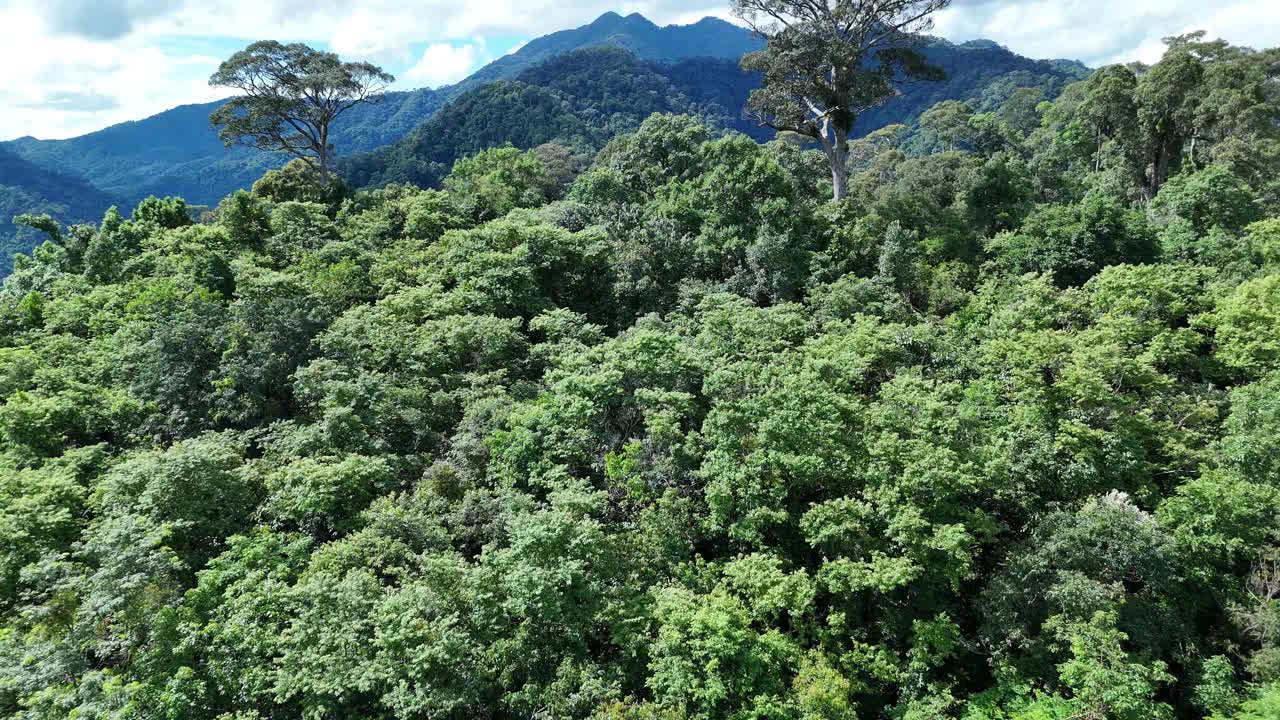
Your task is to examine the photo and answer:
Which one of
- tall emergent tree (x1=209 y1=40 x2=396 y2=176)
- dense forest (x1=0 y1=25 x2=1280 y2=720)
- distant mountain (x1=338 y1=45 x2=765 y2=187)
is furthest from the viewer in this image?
distant mountain (x1=338 y1=45 x2=765 y2=187)

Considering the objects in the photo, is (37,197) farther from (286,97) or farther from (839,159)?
(839,159)

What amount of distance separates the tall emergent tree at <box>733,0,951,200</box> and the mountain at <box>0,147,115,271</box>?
163 metres

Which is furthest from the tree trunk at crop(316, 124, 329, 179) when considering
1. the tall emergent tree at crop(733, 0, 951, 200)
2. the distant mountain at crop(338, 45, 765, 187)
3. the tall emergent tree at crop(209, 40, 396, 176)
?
the distant mountain at crop(338, 45, 765, 187)

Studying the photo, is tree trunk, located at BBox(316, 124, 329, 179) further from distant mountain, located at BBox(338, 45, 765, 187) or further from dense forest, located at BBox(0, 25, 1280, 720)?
distant mountain, located at BBox(338, 45, 765, 187)

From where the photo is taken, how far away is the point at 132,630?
1334 cm

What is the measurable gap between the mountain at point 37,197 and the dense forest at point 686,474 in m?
154

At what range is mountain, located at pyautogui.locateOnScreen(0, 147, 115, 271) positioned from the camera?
142 m

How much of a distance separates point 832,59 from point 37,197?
19451 cm

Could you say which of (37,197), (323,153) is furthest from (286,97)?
(37,197)

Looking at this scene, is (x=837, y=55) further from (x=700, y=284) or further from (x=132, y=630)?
(x=132, y=630)

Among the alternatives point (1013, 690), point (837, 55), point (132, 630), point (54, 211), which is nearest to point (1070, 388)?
point (1013, 690)

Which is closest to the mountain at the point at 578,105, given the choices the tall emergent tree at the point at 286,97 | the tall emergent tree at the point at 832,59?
the tall emergent tree at the point at 286,97

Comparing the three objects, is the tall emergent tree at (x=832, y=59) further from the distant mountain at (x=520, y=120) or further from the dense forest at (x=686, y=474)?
the distant mountain at (x=520, y=120)

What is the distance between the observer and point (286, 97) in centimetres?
4434
